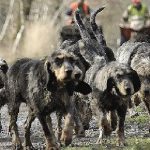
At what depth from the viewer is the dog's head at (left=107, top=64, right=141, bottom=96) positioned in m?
11.3

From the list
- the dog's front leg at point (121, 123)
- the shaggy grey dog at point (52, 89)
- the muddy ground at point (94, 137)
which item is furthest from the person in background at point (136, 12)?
the shaggy grey dog at point (52, 89)

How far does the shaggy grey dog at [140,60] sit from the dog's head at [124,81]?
148cm

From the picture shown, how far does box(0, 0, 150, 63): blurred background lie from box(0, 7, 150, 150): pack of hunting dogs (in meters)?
18.4

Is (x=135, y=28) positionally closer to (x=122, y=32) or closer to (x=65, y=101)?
(x=122, y=32)

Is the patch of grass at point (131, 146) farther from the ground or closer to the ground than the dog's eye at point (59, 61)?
closer to the ground

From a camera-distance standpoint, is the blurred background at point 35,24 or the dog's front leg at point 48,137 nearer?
the dog's front leg at point 48,137

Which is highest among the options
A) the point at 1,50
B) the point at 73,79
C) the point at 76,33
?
the point at 1,50

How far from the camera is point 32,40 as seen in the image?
34.9 metres

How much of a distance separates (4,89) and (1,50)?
71.9ft

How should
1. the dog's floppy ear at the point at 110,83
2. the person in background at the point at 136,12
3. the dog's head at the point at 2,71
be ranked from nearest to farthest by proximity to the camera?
the dog's floppy ear at the point at 110,83 < the dog's head at the point at 2,71 < the person in background at the point at 136,12

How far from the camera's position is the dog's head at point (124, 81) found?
1132 centimetres

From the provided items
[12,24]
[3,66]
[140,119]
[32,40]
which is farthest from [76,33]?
[12,24]

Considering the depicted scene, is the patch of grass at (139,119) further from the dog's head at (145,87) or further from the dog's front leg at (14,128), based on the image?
the dog's front leg at (14,128)

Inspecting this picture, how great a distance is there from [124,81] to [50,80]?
1231 mm
